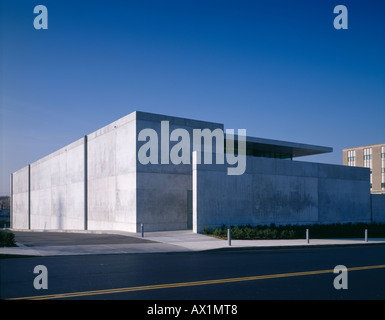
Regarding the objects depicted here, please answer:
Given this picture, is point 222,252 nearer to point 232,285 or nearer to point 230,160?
point 232,285

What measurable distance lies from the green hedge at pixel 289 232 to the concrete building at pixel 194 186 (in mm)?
1429

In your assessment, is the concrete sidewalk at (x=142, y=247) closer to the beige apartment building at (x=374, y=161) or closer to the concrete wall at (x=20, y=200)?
the concrete wall at (x=20, y=200)

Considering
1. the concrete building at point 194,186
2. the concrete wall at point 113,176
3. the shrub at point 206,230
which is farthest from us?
the concrete wall at point 113,176

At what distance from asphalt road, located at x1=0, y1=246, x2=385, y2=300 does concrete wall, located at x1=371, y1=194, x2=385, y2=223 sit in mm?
23848

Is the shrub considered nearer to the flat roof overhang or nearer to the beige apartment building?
the flat roof overhang

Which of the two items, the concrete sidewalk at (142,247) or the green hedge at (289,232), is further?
the green hedge at (289,232)

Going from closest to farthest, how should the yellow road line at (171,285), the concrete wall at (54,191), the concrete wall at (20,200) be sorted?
the yellow road line at (171,285), the concrete wall at (54,191), the concrete wall at (20,200)

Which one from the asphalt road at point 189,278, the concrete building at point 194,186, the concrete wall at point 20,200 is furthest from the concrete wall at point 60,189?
the asphalt road at point 189,278

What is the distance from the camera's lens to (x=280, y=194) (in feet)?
95.2

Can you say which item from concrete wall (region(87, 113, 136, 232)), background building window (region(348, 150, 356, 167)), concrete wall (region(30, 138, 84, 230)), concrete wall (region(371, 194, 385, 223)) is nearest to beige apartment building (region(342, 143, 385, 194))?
background building window (region(348, 150, 356, 167))

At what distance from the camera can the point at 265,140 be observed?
3334cm

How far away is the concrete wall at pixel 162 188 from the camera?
25953 millimetres
